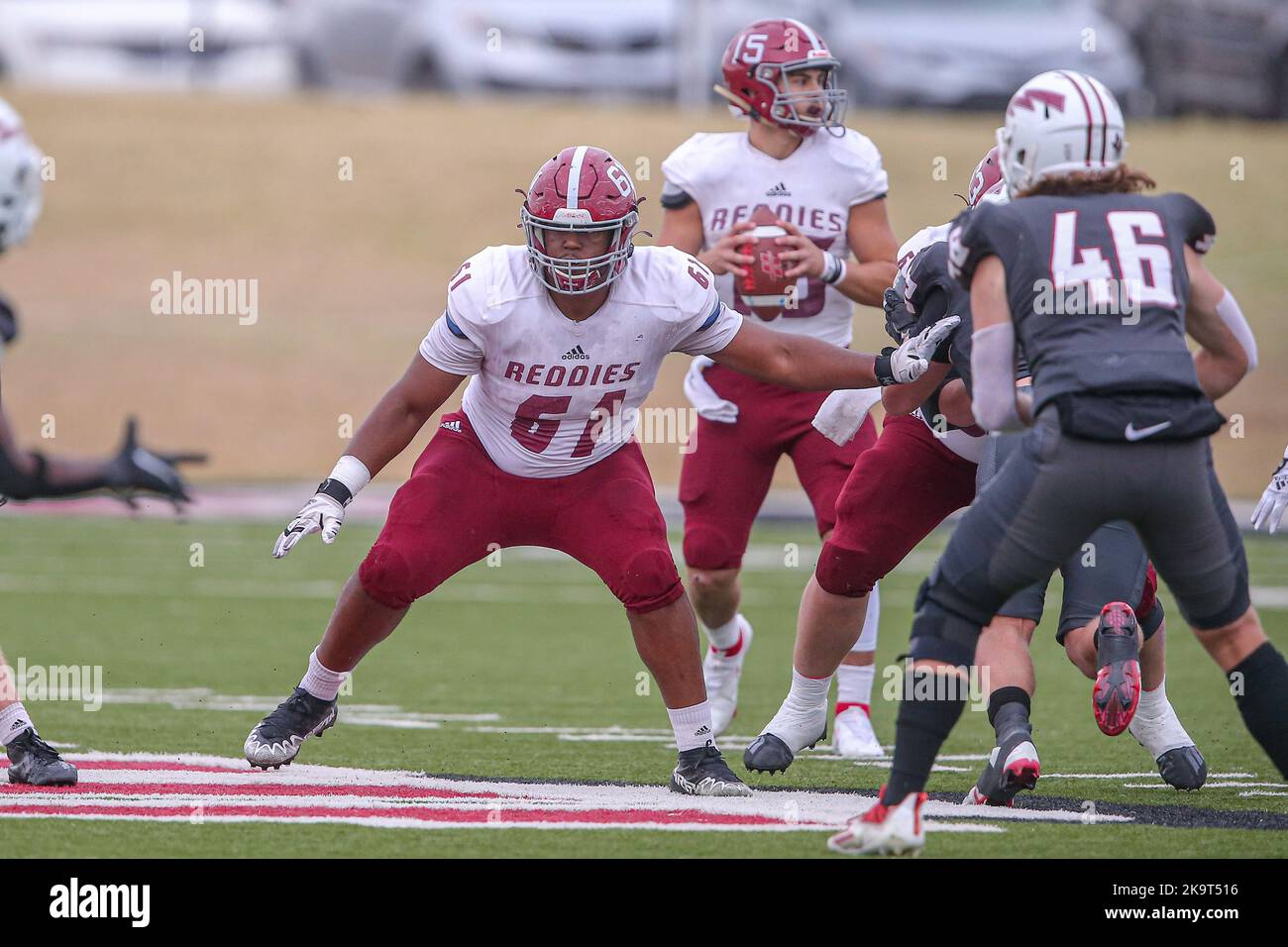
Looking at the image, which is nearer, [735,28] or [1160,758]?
[1160,758]

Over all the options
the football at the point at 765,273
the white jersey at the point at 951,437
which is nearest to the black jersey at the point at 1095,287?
the white jersey at the point at 951,437

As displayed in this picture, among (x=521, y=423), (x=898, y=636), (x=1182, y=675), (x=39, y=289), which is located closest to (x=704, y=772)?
(x=521, y=423)

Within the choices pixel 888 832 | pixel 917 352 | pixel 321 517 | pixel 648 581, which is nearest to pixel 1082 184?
pixel 917 352

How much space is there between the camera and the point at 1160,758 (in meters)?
6.12

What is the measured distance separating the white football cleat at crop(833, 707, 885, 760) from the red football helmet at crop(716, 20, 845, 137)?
2016 mm

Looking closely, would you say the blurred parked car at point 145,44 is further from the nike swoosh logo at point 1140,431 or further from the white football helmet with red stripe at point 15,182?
the nike swoosh logo at point 1140,431

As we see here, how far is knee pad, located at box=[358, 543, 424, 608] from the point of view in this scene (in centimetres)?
577

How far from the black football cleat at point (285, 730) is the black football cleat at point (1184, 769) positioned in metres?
2.43

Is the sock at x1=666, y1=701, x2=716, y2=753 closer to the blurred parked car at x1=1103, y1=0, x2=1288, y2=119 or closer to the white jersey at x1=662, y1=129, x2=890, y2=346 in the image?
the white jersey at x1=662, y1=129, x2=890, y2=346

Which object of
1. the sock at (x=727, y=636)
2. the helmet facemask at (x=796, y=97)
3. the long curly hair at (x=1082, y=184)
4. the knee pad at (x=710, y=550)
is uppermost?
the helmet facemask at (x=796, y=97)

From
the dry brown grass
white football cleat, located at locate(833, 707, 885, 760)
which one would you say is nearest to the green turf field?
white football cleat, located at locate(833, 707, 885, 760)

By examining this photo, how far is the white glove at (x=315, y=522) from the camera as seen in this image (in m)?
5.53

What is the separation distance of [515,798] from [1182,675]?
450 cm

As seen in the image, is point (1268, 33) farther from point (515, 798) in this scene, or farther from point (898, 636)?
point (515, 798)
